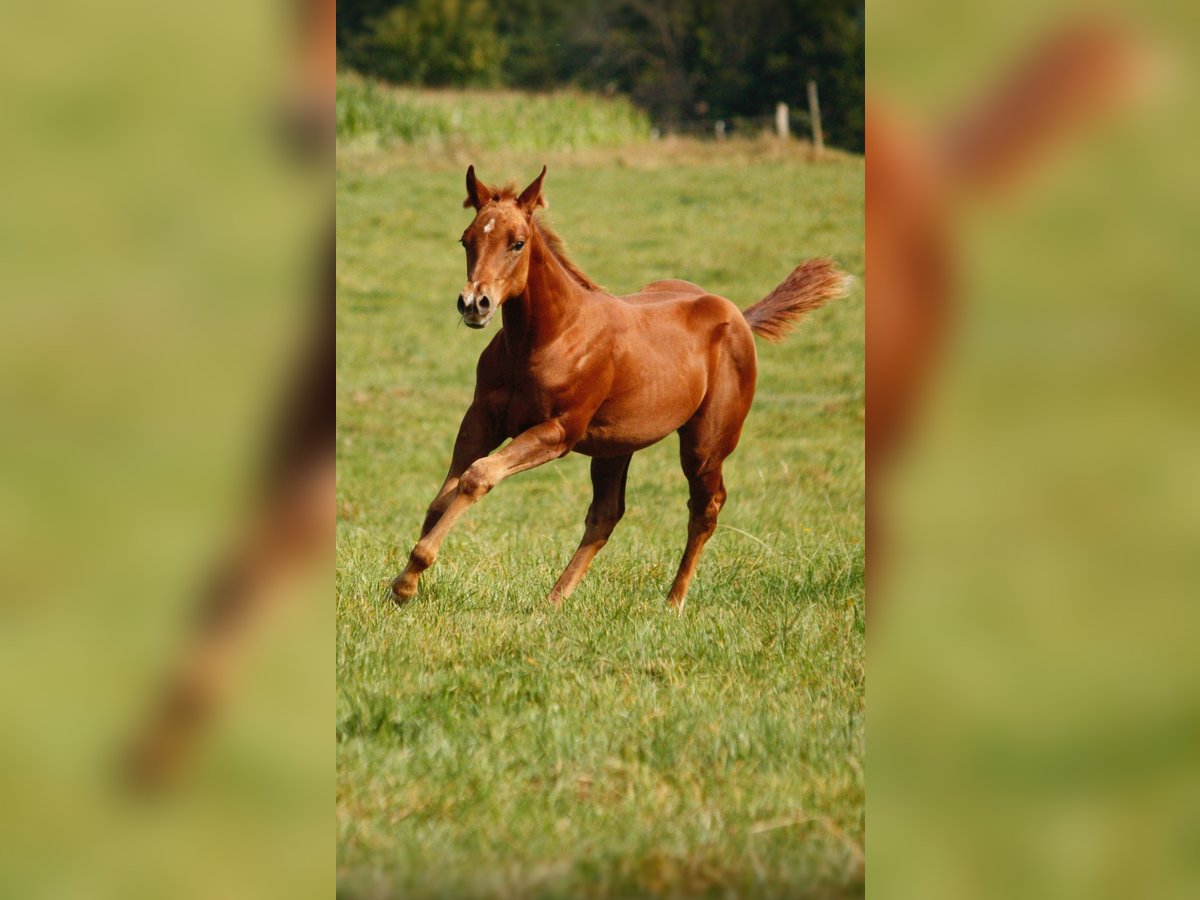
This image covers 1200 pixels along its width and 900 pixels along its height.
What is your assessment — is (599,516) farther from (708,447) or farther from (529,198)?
(529,198)

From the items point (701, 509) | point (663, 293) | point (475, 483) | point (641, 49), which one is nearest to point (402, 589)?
point (475, 483)

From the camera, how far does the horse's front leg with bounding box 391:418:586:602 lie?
417cm

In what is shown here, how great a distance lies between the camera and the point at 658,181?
19.3 metres

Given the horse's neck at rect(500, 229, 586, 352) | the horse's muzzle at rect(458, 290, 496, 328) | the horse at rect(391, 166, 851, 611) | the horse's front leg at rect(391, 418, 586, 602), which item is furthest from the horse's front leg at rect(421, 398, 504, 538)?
the horse's muzzle at rect(458, 290, 496, 328)

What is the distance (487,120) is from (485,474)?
63.7ft

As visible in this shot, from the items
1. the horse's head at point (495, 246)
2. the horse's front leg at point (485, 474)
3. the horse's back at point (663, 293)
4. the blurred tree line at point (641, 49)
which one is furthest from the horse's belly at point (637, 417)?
the blurred tree line at point (641, 49)

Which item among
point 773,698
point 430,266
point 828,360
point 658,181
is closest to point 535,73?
point 658,181

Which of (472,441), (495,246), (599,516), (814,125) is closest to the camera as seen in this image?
(495,246)

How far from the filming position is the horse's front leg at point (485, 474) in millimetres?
4172

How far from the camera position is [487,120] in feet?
74.1
